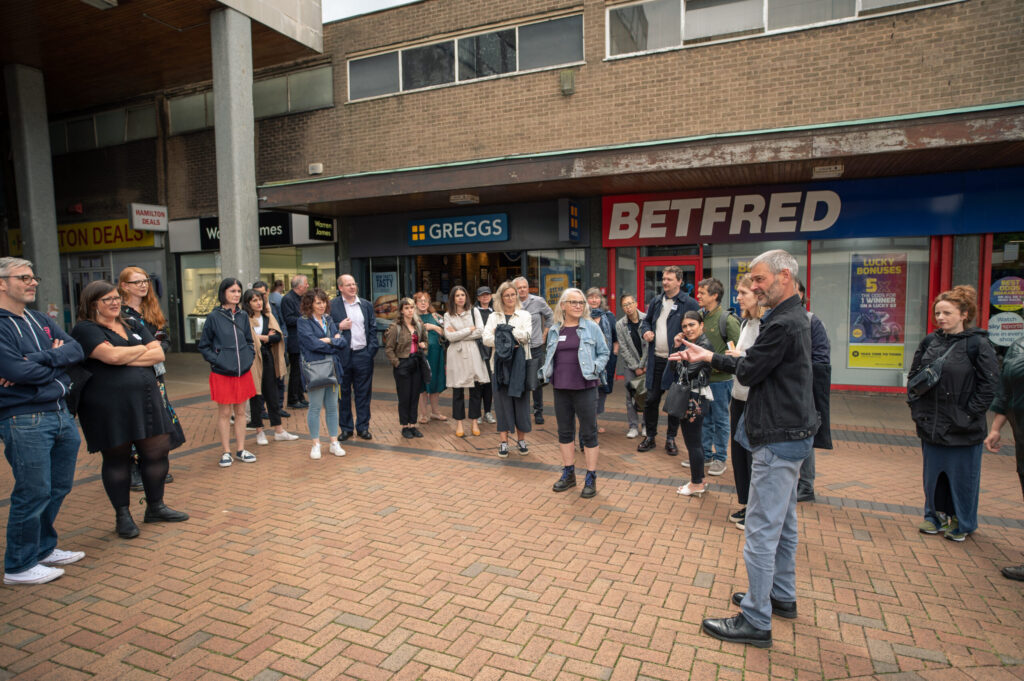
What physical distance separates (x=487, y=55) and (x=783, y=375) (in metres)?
11.3

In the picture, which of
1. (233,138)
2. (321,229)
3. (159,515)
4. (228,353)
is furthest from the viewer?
(321,229)

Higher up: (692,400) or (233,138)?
(233,138)

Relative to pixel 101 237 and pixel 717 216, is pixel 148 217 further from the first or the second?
pixel 717 216

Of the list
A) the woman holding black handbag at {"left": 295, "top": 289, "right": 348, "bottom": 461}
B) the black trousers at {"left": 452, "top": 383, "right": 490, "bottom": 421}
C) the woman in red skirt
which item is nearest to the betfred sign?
the black trousers at {"left": 452, "top": 383, "right": 490, "bottom": 421}

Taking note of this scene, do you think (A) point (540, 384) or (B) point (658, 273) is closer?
(A) point (540, 384)

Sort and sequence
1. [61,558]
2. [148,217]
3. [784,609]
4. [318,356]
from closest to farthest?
[784,609], [61,558], [318,356], [148,217]

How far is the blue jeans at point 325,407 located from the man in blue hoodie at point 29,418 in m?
2.72

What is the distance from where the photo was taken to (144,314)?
5270 mm

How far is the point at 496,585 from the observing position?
3.60 metres

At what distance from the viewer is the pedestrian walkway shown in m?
2.87

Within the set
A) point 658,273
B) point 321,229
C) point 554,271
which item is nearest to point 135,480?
point 554,271

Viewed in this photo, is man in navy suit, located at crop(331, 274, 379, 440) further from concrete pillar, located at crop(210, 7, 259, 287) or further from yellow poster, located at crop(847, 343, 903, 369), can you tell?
yellow poster, located at crop(847, 343, 903, 369)

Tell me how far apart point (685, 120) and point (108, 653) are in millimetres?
10785

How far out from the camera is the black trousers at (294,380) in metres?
9.03
